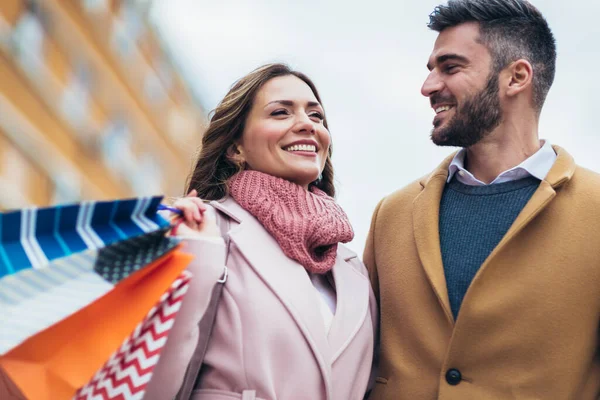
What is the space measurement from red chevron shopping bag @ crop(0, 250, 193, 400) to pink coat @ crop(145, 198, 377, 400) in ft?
0.97

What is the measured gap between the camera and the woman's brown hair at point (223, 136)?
2215 millimetres

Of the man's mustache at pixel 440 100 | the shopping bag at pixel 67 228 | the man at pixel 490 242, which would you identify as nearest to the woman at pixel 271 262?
the man at pixel 490 242

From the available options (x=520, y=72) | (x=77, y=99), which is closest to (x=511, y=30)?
(x=520, y=72)

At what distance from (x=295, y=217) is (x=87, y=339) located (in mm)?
919

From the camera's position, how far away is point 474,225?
2043mm

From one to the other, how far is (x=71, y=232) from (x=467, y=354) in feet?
3.99

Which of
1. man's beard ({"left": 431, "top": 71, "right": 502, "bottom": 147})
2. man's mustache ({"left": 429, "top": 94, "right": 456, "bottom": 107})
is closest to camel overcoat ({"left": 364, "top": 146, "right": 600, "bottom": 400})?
man's beard ({"left": 431, "top": 71, "right": 502, "bottom": 147})

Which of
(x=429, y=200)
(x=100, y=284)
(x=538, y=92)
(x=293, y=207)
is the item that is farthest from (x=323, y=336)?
(x=538, y=92)

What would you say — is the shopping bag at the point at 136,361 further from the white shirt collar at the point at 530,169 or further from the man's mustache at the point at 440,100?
the man's mustache at the point at 440,100

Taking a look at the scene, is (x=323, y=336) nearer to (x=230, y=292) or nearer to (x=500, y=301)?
(x=230, y=292)

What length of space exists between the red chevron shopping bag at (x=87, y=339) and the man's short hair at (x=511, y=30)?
1.52 meters

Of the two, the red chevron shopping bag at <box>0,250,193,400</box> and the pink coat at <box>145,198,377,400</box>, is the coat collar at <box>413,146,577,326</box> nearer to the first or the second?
the pink coat at <box>145,198,377,400</box>

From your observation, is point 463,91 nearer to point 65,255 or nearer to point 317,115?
point 317,115

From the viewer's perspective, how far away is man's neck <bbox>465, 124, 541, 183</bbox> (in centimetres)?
216
